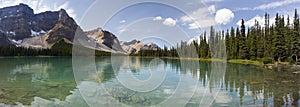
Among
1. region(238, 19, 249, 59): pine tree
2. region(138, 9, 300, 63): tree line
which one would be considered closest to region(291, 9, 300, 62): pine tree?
region(138, 9, 300, 63): tree line

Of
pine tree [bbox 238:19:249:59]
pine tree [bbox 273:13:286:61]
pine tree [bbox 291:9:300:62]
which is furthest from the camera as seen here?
pine tree [bbox 238:19:249:59]

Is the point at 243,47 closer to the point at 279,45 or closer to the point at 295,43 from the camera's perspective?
the point at 279,45

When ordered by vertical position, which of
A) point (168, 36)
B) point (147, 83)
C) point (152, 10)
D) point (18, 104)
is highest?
point (152, 10)

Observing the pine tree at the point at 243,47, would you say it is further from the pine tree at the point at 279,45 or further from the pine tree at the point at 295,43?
the pine tree at the point at 295,43

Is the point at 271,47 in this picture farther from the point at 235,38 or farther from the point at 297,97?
the point at 297,97

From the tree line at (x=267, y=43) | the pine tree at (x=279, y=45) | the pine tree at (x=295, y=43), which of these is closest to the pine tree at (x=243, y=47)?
the tree line at (x=267, y=43)

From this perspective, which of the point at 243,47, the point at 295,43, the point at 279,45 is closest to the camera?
the point at 295,43

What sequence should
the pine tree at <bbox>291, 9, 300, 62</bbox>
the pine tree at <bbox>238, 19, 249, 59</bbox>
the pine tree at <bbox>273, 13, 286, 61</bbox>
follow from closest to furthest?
the pine tree at <bbox>291, 9, 300, 62</bbox> → the pine tree at <bbox>273, 13, 286, 61</bbox> → the pine tree at <bbox>238, 19, 249, 59</bbox>

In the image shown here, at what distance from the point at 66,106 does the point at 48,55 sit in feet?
386

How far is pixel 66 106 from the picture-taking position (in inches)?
497

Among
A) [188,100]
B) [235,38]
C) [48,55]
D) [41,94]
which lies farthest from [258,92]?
[48,55]

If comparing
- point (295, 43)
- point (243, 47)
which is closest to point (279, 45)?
point (295, 43)

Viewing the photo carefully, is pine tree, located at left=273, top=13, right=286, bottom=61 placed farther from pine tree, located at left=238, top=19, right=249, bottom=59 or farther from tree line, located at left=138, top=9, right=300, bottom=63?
pine tree, located at left=238, top=19, right=249, bottom=59

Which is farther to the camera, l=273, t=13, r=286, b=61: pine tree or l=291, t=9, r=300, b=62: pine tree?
l=273, t=13, r=286, b=61: pine tree
